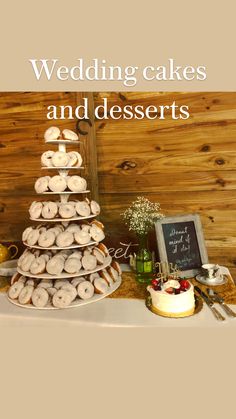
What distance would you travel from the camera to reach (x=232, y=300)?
1.44 metres

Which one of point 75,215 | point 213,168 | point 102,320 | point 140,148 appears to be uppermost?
point 140,148

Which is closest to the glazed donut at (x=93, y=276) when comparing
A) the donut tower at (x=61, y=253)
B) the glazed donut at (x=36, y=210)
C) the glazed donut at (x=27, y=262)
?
the donut tower at (x=61, y=253)

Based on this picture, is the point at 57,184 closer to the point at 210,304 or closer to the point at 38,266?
the point at 38,266

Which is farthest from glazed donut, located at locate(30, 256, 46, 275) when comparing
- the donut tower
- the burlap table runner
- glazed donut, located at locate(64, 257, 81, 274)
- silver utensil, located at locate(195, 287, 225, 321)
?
silver utensil, located at locate(195, 287, 225, 321)

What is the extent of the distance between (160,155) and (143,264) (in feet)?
2.33

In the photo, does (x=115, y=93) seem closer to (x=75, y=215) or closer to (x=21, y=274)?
(x=75, y=215)

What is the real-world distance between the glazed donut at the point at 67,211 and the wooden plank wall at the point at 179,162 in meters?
0.52

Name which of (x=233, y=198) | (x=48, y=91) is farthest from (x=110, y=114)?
(x=233, y=198)

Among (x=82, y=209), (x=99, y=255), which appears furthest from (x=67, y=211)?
(x=99, y=255)

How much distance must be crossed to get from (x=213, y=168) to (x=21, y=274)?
1.31 m

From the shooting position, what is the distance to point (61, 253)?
1.51m

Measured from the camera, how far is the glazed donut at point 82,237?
4.80 feet

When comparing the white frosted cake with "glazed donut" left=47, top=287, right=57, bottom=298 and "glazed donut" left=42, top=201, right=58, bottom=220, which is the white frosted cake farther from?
"glazed donut" left=42, top=201, right=58, bottom=220

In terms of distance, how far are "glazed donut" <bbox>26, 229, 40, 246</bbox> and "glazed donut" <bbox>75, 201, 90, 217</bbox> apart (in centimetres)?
24
